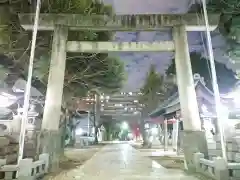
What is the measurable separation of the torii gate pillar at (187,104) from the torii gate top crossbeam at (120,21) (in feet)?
1.49

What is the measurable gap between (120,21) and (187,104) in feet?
15.6

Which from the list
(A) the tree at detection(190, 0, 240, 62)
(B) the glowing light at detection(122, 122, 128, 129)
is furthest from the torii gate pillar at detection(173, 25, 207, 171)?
(B) the glowing light at detection(122, 122, 128, 129)

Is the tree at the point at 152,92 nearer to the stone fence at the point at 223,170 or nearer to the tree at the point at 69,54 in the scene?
the tree at the point at 69,54

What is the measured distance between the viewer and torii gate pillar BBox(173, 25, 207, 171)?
824 centimetres

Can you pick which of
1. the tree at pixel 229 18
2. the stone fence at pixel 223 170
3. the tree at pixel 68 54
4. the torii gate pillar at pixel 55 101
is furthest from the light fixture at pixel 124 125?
the stone fence at pixel 223 170

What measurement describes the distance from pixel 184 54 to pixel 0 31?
367 inches

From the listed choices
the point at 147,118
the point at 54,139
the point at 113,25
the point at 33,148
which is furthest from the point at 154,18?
the point at 147,118

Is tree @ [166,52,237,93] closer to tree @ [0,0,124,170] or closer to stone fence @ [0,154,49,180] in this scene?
tree @ [0,0,124,170]

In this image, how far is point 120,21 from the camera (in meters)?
10.2

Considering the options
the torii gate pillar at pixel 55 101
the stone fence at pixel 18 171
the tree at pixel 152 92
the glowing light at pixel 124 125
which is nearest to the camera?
the stone fence at pixel 18 171

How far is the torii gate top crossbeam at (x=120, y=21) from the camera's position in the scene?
1001cm

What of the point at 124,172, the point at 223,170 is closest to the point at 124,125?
the point at 124,172

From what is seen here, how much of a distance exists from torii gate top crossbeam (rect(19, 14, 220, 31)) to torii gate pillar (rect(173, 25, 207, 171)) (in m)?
0.45

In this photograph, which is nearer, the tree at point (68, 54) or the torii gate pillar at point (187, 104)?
the torii gate pillar at point (187, 104)
